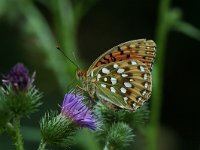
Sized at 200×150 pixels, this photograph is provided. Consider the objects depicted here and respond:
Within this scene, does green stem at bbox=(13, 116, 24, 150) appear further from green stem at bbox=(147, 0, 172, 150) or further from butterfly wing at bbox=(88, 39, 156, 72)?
green stem at bbox=(147, 0, 172, 150)

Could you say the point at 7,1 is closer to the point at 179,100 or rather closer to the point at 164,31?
the point at 164,31

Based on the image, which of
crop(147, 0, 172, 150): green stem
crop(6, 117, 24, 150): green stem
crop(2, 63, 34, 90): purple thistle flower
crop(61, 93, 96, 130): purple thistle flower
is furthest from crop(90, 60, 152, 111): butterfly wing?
crop(147, 0, 172, 150): green stem

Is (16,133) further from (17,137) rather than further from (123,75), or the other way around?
(123,75)

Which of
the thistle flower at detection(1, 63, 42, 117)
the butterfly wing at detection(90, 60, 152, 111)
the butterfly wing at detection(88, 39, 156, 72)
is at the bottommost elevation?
the thistle flower at detection(1, 63, 42, 117)

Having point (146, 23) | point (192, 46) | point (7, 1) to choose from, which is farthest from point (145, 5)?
point (7, 1)

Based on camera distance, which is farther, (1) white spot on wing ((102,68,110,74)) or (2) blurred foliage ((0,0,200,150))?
(2) blurred foliage ((0,0,200,150))

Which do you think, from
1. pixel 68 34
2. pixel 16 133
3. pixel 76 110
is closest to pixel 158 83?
pixel 68 34
